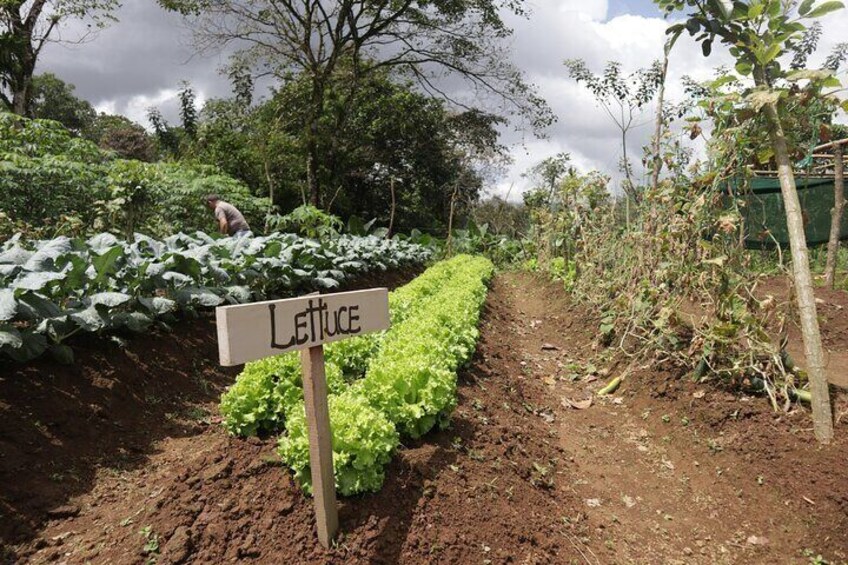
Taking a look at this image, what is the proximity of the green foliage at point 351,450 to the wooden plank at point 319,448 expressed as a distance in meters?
0.20

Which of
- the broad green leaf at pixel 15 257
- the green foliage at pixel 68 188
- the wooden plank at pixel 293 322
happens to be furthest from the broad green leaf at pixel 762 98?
the green foliage at pixel 68 188

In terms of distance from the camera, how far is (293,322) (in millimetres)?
2023

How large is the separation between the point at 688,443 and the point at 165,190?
9.19m

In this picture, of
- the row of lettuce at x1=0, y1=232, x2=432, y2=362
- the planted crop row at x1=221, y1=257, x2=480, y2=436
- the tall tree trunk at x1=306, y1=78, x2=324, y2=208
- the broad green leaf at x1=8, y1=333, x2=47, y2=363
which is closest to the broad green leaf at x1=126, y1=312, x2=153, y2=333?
the row of lettuce at x1=0, y1=232, x2=432, y2=362

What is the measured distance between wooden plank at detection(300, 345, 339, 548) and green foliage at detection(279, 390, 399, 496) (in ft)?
0.66

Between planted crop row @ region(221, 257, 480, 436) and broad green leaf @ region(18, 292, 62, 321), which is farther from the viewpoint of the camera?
broad green leaf @ region(18, 292, 62, 321)

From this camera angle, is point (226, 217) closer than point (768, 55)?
No

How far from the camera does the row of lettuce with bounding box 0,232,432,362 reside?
10.7 ft

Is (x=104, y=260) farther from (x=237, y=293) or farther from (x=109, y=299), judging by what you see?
(x=237, y=293)

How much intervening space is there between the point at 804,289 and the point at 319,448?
2968mm

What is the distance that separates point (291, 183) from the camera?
1825cm

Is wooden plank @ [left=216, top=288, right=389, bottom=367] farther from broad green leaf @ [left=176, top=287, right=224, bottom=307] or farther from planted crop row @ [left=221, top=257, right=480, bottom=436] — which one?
broad green leaf @ [left=176, top=287, right=224, bottom=307]

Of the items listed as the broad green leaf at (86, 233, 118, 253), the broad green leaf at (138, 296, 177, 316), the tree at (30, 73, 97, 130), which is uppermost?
the tree at (30, 73, 97, 130)

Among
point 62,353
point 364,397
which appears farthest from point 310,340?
point 62,353
